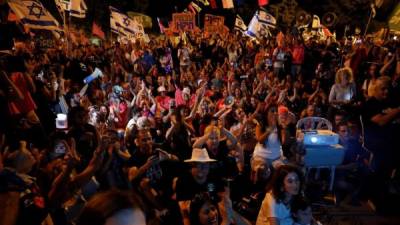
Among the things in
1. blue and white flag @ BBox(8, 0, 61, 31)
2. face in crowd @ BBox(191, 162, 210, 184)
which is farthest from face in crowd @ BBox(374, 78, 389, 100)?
blue and white flag @ BBox(8, 0, 61, 31)

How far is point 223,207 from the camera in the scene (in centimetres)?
425

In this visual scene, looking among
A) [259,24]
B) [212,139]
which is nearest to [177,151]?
[212,139]

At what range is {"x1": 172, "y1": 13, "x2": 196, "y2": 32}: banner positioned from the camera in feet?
58.3

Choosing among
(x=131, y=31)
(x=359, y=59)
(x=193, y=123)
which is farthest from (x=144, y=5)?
(x=193, y=123)

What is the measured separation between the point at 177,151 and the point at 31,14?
16.7 feet

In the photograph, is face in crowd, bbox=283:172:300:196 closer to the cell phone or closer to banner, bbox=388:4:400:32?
the cell phone

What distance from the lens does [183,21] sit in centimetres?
1791

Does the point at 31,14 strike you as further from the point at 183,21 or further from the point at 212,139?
the point at 183,21

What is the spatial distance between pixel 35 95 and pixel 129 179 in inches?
108

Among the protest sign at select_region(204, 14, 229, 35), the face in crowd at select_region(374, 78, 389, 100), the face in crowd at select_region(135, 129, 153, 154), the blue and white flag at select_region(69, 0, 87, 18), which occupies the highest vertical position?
the blue and white flag at select_region(69, 0, 87, 18)

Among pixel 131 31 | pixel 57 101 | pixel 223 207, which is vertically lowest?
pixel 223 207

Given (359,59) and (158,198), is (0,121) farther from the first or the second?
(359,59)

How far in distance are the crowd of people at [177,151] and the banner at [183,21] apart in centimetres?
774

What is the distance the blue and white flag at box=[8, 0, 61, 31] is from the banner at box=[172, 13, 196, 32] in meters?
9.15
